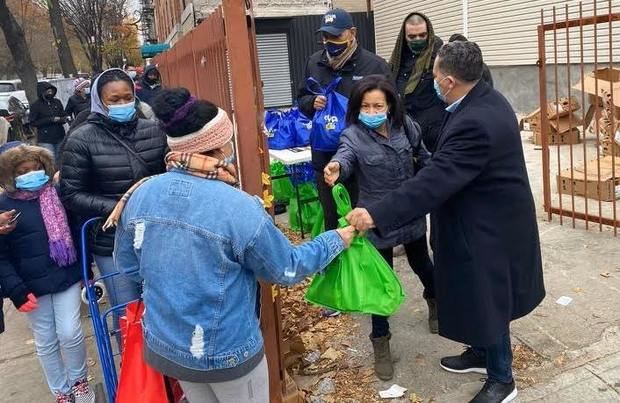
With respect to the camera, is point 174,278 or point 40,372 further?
point 40,372

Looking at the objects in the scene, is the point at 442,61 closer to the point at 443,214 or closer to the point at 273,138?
the point at 443,214

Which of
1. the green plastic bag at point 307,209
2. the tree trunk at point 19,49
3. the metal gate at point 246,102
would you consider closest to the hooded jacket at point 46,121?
the green plastic bag at point 307,209

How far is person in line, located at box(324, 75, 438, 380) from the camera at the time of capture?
134 inches

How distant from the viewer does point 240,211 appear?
77.0 inches

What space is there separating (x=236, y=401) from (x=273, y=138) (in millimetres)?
5157

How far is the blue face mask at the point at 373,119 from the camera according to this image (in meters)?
3.39

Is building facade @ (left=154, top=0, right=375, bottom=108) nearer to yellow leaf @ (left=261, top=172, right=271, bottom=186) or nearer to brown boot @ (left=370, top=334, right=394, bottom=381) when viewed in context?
brown boot @ (left=370, top=334, right=394, bottom=381)

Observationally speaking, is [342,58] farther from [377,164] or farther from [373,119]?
[377,164]

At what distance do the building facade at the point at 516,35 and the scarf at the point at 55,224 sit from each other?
9.52 metres

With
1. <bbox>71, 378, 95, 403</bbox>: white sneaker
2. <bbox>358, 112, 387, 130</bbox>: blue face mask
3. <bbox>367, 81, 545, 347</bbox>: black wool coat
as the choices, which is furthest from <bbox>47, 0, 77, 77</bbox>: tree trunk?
<bbox>367, 81, 545, 347</bbox>: black wool coat

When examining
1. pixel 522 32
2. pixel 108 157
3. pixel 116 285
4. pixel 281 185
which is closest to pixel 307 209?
pixel 281 185

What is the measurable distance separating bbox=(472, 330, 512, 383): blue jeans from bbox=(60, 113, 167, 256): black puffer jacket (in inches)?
85.3

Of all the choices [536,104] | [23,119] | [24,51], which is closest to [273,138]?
[536,104]

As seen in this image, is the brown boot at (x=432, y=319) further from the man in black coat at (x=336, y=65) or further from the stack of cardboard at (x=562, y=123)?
the stack of cardboard at (x=562, y=123)
